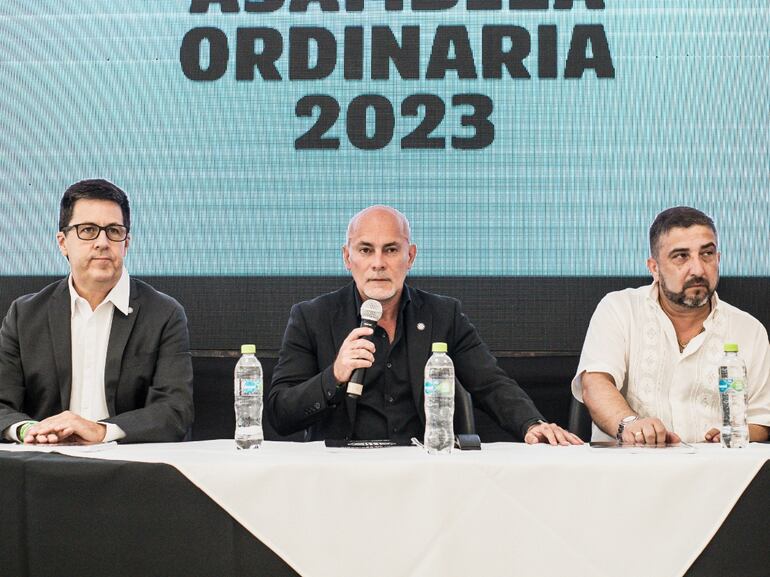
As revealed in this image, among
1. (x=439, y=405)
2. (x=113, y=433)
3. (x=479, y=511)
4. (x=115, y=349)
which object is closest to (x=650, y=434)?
(x=439, y=405)

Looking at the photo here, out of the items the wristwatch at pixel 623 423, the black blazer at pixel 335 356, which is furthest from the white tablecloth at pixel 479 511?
the black blazer at pixel 335 356

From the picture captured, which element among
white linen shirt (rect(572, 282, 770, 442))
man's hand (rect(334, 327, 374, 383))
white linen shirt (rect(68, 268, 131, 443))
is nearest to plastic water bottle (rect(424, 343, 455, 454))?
man's hand (rect(334, 327, 374, 383))

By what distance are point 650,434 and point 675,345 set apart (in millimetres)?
744

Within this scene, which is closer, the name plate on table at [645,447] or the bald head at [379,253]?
the name plate on table at [645,447]

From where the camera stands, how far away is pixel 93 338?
9.70ft

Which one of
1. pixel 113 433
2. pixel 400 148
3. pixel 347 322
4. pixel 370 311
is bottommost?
pixel 113 433

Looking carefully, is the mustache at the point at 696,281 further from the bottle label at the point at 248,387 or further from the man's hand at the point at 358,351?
the bottle label at the point at 248,387

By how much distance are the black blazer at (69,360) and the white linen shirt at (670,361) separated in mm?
1350

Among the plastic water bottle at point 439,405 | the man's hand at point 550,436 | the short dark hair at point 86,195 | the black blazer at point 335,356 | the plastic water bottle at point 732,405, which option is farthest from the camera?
the short dark hair at point 86,195

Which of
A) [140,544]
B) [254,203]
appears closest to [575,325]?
[254,203]

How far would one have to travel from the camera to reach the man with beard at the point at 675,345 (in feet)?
9.67

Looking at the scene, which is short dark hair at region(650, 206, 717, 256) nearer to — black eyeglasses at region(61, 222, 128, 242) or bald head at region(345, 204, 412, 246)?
bald head at region(345, 204, 412, 246)

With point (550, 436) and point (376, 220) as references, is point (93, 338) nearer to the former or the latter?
point (376, 220)

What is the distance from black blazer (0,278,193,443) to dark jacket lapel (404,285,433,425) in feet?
2.40
